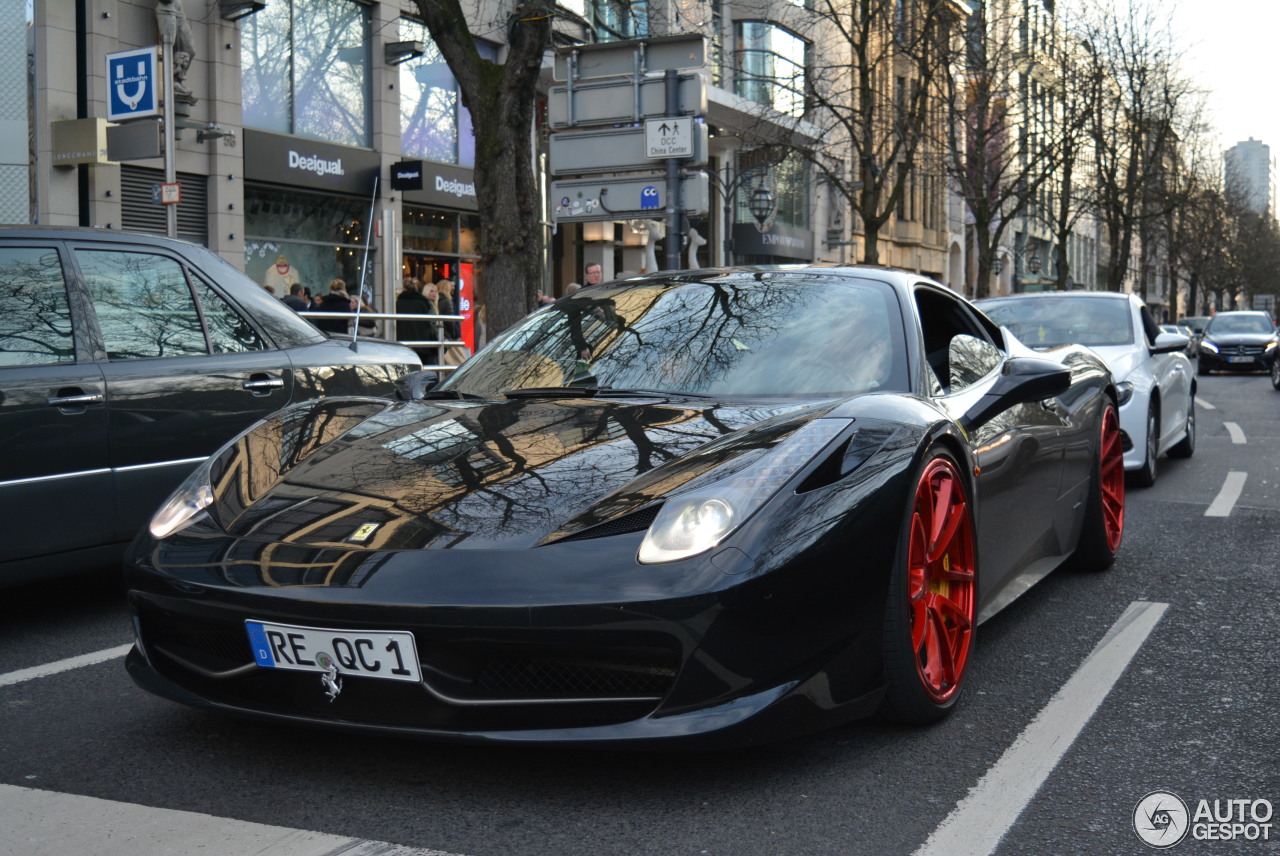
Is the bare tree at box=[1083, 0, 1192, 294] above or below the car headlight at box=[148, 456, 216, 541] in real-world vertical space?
above

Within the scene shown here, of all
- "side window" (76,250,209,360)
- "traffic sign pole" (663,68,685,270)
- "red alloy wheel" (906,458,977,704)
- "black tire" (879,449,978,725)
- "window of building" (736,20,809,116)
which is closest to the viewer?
"black tire" (879,449,978,725)

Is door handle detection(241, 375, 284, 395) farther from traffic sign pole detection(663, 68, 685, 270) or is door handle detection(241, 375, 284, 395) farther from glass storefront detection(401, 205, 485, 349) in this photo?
glass storefront detection(401, 205, 485, 349)

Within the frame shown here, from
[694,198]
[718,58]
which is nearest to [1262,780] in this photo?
[694,198]

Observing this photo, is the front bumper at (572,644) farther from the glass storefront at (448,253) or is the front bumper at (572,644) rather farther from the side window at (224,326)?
the glass storefront at (448,253)

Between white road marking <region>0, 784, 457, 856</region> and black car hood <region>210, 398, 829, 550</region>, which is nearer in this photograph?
white road marking <region>0, 784, 457, 856</region>

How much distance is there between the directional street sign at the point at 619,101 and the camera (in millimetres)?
11633

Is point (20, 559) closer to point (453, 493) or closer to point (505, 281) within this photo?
point (453, 493)

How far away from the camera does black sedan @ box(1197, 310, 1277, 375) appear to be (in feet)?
101

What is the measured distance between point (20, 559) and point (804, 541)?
2886 millimetres

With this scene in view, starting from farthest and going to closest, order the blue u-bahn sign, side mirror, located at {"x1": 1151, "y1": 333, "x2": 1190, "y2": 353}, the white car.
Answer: the blue u-bahn sign
side mirror, located at {"x1": 1151, "y1": 333, "x2": 1190, "y2": 353}
the white car

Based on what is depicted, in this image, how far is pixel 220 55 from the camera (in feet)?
59.6

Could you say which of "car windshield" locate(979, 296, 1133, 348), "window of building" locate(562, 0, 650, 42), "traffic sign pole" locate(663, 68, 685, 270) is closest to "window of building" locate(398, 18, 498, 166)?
"window of building" locate(562, 0, 650, 42)

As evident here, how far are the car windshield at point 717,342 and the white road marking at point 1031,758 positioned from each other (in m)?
0.99

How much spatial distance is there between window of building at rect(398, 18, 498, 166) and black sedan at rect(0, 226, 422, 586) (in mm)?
16734
